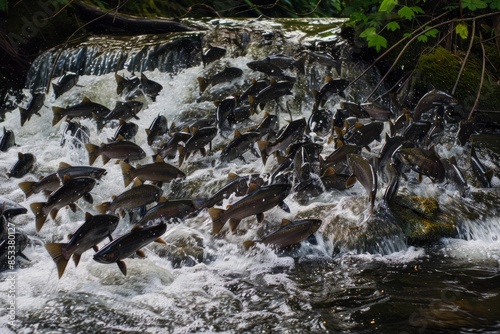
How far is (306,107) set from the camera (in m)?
9.70

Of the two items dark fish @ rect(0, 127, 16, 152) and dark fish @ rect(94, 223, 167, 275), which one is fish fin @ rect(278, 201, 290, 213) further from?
dark fish @ rect(0, 127, 16, 152)

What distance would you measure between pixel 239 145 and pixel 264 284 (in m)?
2.26

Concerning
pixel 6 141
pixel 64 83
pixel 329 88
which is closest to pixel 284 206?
pixel 329 88

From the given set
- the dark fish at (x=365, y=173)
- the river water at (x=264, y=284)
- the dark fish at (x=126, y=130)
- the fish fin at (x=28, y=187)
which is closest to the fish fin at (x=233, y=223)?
the river water at (x=264, y=284)

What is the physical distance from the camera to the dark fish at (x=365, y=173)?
6.04 metres

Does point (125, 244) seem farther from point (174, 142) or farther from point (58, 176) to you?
point (174, 142)

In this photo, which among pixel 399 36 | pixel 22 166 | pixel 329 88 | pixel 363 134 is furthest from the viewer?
pixel 399 36

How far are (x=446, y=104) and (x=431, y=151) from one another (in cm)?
179

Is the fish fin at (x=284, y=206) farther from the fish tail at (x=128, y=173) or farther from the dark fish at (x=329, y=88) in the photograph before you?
the dark fish at (x=329, y=88)

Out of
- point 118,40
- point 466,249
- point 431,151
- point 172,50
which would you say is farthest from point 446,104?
point 118,40

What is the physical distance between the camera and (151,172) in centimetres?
653

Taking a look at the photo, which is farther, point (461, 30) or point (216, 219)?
point (461, 30)

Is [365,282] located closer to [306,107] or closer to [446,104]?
[446,104]

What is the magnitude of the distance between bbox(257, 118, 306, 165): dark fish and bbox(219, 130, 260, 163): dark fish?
0.58 ft
